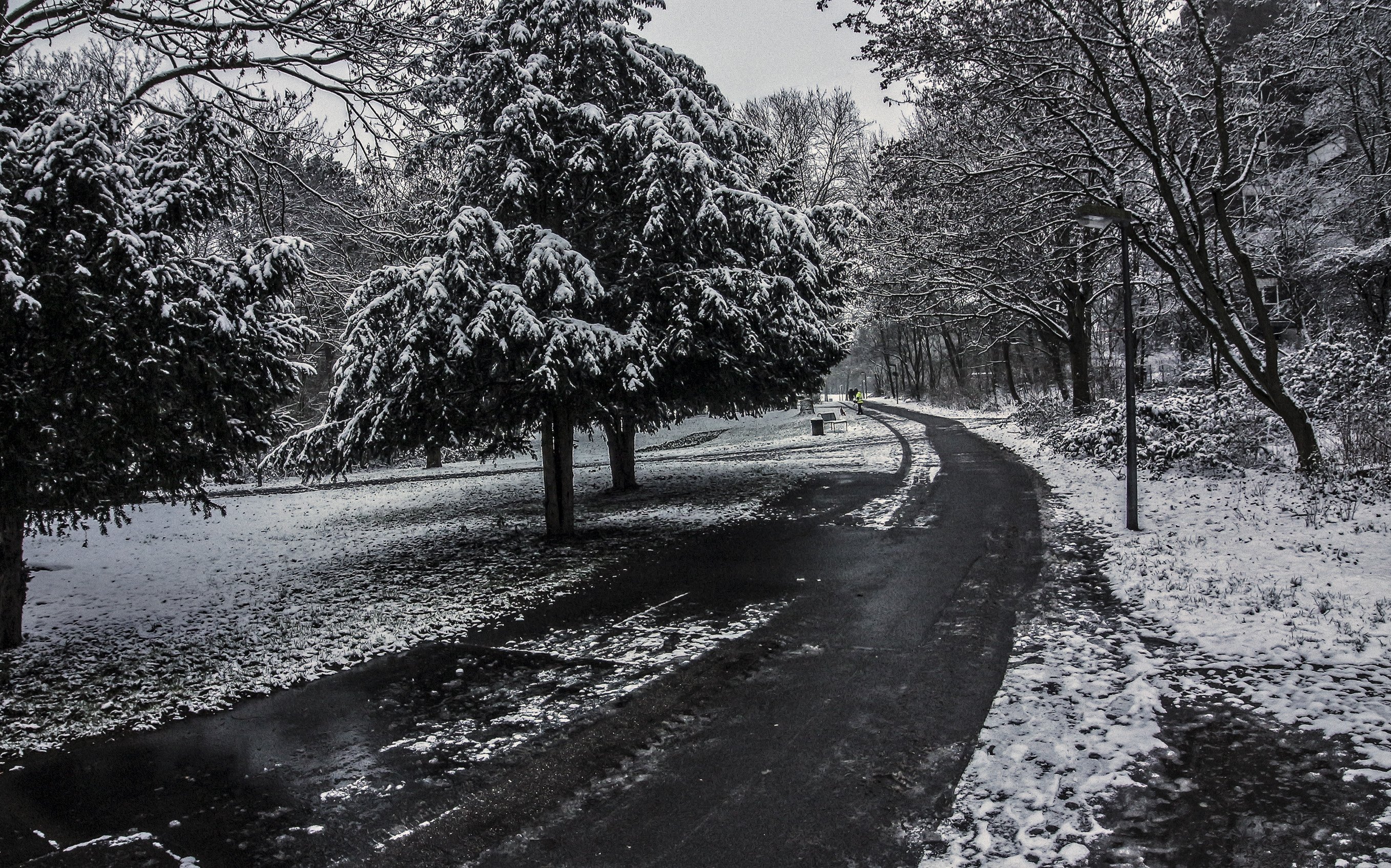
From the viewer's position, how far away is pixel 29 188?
593 centimetres

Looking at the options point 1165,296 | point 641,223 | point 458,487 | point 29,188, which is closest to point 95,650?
point 29,188

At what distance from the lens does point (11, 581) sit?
736cm

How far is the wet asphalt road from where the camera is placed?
3836mm

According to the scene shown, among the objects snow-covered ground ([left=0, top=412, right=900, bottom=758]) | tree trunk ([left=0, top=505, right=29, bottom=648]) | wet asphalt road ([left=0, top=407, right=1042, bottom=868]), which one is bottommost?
wet asphalt road ([left=0, top=407, right=1042, bottom=868])

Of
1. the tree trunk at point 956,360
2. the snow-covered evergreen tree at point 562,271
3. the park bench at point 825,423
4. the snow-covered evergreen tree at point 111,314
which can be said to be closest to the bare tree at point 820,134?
the park bench at point 825,423

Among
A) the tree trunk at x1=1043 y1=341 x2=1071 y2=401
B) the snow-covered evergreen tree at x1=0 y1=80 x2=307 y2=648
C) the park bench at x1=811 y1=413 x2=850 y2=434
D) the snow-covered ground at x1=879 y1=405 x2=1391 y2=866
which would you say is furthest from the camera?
the park bench at x1=811 y1=413 x2=850 y2=434

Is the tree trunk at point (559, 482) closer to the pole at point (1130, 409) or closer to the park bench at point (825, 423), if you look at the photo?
the pole at point (1130, 409)

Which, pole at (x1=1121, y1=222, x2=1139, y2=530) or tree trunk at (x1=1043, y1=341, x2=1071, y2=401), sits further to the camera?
tree trunk at (x1=1043, y1=341, x2=1071, y2=401)

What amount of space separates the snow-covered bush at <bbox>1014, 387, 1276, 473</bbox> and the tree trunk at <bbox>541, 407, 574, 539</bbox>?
433 inches

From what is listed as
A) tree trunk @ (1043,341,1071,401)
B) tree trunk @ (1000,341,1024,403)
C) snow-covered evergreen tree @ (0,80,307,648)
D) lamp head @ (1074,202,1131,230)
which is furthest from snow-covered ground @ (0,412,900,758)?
tree trunk @ (1000,341,1024,403)

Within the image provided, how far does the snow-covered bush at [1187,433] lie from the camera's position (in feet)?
45.4

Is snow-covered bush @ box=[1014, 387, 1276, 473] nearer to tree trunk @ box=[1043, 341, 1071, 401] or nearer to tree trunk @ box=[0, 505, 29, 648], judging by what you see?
tree trunk @ box=[1043, 341, 1071, 401]

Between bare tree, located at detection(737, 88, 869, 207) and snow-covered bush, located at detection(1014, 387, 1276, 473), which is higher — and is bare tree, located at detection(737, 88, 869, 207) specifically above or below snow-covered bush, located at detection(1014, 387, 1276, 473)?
above

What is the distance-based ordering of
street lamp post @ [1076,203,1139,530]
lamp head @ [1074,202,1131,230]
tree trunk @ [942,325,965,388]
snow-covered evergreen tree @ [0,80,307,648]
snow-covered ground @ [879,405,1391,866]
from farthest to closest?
tree trunk @ [942,325,965,388]
street lamp post @ [1076,203,1139,530]
lamp head @ [1074,202,1131,230]
snow-covered evergreen tree @ [0,80,307,648]
snow-covered ground @ [879,405,1391,866]
